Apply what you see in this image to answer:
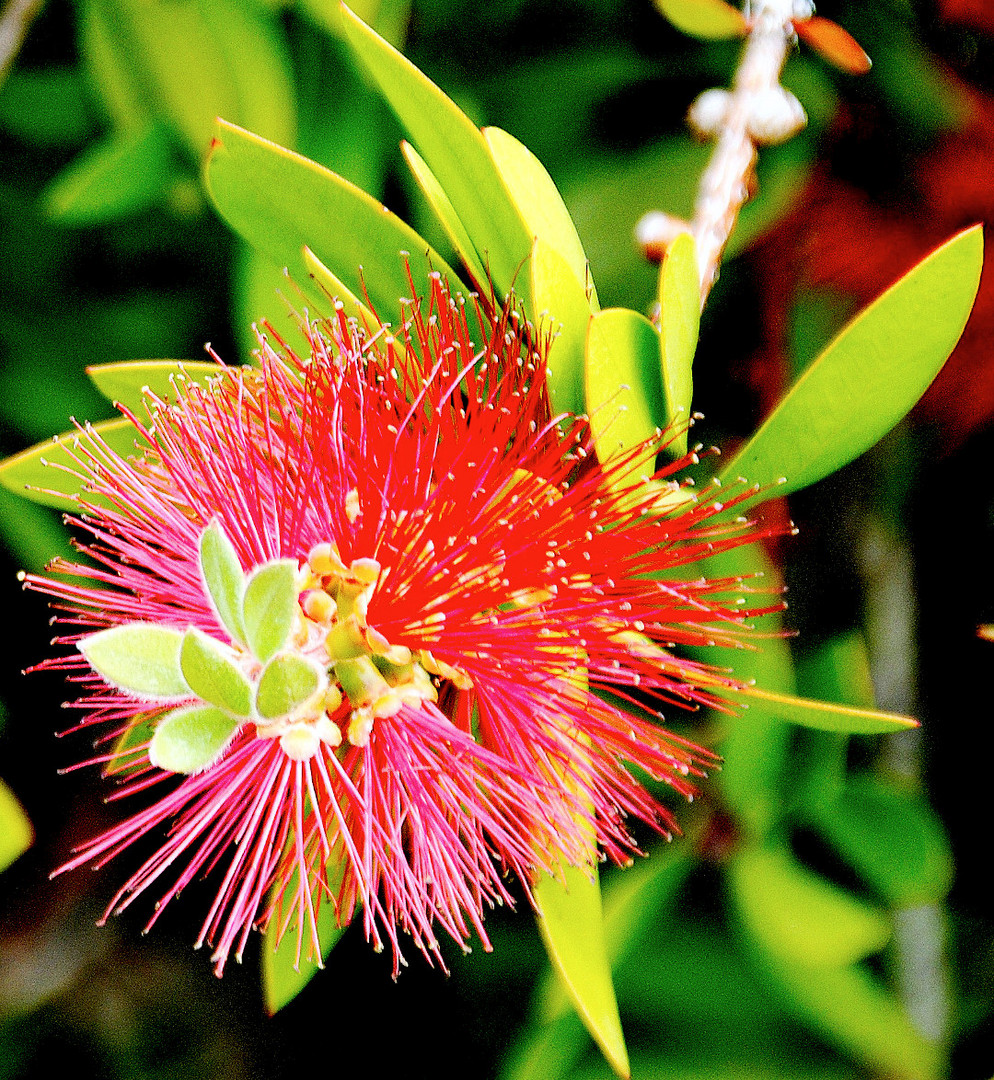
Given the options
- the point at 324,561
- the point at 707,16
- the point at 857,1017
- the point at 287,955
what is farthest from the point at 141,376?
the point at 857,1017

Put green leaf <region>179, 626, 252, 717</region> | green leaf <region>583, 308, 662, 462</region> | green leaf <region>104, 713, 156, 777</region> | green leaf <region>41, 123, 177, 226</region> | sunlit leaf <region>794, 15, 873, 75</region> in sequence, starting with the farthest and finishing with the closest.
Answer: green leaf <region>41, 123, 177, 226</region>, sunlit leaf <region>794, 15, 873, 75</region>, green leaf <region>104, 713, 156, 777</region>, green leaf <region>583, 308, 662, 462</region>, green leaf <region>179, 626, 252, 717</region>

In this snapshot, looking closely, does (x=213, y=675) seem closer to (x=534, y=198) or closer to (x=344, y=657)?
(x=344, y=657)

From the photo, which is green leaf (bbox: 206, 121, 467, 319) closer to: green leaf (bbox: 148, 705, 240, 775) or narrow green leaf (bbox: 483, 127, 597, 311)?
narrow green leaf (bbox: 483, 127, 597, 311)

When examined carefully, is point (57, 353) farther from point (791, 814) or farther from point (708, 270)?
point (791, 814)

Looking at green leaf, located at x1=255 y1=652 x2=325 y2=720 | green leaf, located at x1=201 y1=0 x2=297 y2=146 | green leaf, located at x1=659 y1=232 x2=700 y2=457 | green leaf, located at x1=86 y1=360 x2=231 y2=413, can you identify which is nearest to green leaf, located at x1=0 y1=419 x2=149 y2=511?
green leaf, located at x1=86 y1=360 x2=231 y2=413

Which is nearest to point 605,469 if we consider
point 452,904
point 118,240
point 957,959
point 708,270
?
point 708,270

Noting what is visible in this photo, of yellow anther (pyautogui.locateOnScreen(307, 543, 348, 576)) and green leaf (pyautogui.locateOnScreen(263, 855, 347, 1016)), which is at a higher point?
yellow anther (pyautogui.locateOnScreen(307, 543, 348, 576))
